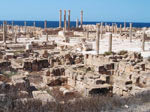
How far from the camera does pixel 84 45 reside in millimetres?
27734

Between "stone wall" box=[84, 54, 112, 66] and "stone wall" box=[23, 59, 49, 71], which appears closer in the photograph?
"stone wall" box=[23, 59, 49, 71]

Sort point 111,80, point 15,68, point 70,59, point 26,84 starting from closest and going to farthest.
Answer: point 26,84, point 111,80, point 15,68, point 70,59

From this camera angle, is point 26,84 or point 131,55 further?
point 131,55

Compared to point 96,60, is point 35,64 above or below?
below

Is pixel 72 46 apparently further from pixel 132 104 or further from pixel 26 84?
pixel 132 104

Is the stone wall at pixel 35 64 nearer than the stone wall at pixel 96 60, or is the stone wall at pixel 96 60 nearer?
the stone wall at pixel 35 64

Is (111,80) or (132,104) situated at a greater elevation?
(132,104)

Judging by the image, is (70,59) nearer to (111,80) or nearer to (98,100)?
(111,80)

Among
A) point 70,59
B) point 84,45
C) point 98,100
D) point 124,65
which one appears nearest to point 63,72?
point 124,65

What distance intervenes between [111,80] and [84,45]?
48.2 feet

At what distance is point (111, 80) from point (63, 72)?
2916 millimetres

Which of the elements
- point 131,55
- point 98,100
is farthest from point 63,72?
point 98,100

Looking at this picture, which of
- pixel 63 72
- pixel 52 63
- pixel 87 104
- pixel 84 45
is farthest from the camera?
pixel 84 45

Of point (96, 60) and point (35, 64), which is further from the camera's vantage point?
point (96, 60)
